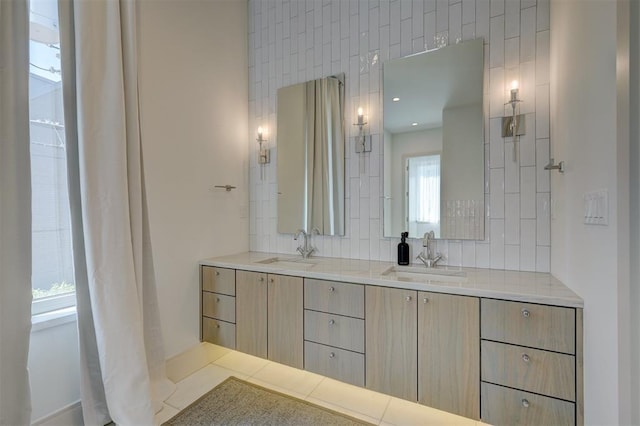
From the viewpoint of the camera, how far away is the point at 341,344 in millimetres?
1774

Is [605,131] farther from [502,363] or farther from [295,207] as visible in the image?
[295,207]

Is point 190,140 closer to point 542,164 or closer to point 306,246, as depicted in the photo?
point 306,246

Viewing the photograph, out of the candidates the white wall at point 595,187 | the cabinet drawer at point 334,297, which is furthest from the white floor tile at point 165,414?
the white wall at point 595,187

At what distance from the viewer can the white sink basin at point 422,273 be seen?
1.78 m

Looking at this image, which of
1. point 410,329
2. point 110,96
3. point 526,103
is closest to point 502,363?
point 410,329

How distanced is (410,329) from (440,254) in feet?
2.22

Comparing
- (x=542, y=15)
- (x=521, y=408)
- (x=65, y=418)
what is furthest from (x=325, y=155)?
(x=65, y=418)

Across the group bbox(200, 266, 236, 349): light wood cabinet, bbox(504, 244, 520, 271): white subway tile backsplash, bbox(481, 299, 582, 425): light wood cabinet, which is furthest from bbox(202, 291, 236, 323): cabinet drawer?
bbox(504, 244, 520, 271): white subway tile backsplash

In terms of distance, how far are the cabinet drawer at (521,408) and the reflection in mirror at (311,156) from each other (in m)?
1.39

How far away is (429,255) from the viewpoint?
2.04 meters

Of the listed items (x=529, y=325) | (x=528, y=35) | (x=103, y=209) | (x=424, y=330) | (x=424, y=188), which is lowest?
(x=424, y=330)

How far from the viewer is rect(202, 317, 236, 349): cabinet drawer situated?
7.12ft

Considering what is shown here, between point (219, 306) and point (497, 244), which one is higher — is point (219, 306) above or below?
below

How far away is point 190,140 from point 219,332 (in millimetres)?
1492
